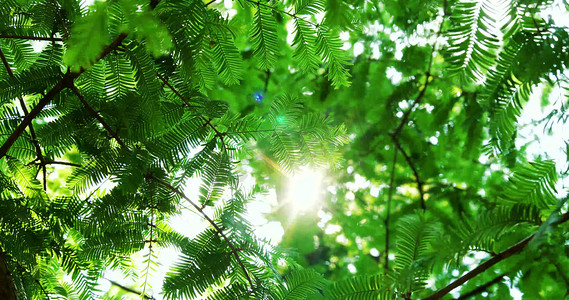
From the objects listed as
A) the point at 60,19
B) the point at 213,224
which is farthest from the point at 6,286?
the point at 60,19

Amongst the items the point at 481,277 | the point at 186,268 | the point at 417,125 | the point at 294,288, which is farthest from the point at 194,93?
the point at 417,125

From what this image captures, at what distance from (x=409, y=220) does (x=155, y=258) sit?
0.76 meters

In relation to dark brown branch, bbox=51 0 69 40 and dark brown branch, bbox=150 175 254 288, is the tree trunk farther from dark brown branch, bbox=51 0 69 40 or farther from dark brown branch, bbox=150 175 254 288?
dark brown branch, bbox=51 0 69 40

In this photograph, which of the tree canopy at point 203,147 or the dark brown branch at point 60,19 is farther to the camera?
the dark brown branch at point 60,19

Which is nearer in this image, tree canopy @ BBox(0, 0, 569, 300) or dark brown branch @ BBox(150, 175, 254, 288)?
tree canopy @ BBox(0, 0, 569, 300)

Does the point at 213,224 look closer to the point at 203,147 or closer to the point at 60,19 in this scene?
the point at 203,147

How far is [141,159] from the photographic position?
112 centimetres

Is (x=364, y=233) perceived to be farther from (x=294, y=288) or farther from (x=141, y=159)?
(x=141, y=159)

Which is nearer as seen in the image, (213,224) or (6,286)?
(6,286)

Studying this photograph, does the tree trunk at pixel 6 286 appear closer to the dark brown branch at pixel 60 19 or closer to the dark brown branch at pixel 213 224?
the dark brown branch at pixel 213 224

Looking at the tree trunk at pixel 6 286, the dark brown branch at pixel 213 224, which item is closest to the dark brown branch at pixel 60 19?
the dark brown branch at pixel 213 224

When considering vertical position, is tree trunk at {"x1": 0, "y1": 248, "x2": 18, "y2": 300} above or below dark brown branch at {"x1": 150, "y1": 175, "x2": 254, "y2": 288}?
below

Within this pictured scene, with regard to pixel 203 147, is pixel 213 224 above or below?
below

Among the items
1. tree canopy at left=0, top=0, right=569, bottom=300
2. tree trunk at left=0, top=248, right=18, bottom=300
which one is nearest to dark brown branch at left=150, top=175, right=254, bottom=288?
tree canopy at left=0, top=0, right=569, bottom=300
